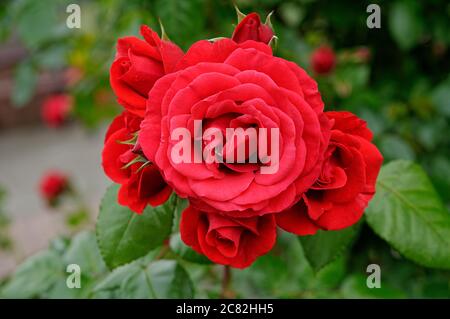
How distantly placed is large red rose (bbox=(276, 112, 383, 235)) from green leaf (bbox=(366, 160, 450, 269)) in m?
0.17

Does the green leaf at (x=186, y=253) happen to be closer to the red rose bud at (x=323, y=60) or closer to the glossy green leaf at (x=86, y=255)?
the glossy green leaf at (x=86, y=255)

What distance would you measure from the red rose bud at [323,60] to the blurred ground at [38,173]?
4.67ft

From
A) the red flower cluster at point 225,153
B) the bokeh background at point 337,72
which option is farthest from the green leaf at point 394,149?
the red flower cluster at point 225,153

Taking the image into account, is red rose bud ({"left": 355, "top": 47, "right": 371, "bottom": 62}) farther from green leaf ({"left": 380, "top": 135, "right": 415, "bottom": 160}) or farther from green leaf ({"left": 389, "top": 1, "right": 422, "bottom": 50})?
green leaf ({"left": 380, "top": 135, "right": 415, "bottom": 160})

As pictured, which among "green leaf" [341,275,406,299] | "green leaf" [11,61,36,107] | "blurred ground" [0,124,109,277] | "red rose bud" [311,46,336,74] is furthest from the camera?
"blurred ground" [0,124,109,277]

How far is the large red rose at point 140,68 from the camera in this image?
47cm

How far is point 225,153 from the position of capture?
0.42 meters

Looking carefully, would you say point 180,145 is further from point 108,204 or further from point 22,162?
point 22,162

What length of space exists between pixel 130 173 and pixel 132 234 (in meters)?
0.10

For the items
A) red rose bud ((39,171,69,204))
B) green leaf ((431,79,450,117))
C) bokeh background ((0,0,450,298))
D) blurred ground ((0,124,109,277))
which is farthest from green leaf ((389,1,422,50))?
blurred ground ((0,124,109,277))

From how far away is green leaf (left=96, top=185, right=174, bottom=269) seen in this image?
0.56 meters

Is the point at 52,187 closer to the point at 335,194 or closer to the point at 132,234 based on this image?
the point at 132,234

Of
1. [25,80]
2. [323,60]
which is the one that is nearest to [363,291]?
[323,60]
